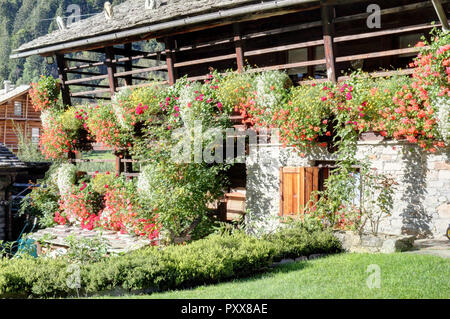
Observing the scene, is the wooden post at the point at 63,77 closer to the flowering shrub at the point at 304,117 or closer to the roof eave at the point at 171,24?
the roof eave at the point at 171,24

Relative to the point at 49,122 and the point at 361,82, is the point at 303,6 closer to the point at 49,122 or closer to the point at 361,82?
the point at 361,82

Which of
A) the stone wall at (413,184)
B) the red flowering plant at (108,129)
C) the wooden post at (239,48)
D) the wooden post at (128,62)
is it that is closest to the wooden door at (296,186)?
the stone wall at (413,184)

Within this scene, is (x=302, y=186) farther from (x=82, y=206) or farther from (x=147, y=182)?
(x=82, y=206)

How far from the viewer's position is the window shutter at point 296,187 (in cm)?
973

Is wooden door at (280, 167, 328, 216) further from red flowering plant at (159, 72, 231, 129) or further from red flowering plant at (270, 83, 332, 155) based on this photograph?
red flowering plant at (159, 72, 231, 129)

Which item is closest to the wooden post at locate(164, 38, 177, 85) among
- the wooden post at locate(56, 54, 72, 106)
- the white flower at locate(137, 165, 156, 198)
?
the white flower at locate(137, 165, 156, 198)

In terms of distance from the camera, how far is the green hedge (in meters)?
6.12

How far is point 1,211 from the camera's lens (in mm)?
13773

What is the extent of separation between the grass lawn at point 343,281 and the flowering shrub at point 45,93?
980cm

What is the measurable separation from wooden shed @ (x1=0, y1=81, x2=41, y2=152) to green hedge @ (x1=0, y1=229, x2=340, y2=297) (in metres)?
30.7

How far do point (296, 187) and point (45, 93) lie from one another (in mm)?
8207

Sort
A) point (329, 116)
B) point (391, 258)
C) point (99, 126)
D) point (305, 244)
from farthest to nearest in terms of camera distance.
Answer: point (99, 126), point (329, 116), point (305, 244), point (391, 258)

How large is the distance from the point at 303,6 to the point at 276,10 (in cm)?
55
